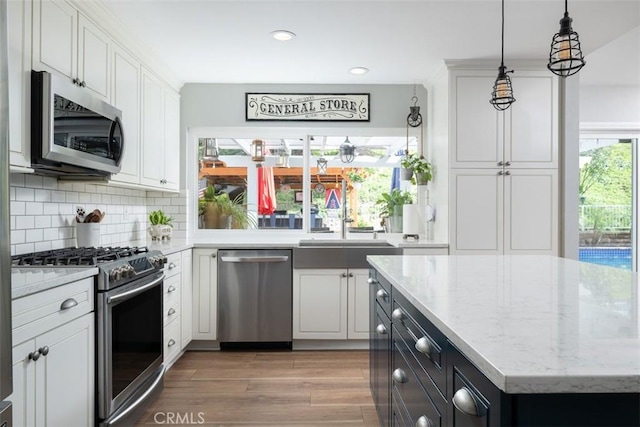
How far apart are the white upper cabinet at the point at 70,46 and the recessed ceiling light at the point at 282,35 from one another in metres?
1.03

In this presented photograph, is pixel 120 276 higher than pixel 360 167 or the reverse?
the reverse

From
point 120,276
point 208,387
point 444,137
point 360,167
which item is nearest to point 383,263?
point 120,276

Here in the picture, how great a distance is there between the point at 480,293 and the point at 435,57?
249 centimetres

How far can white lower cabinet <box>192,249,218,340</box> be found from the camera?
11.5 ft

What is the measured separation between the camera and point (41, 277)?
5.16 ft

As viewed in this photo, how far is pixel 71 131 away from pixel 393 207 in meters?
2.85

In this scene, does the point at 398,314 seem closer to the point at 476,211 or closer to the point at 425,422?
the point at 425,422

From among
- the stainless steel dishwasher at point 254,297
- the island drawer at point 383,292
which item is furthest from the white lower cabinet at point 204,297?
the island drawer at point 383,292

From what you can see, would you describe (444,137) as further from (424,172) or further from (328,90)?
(328,90)

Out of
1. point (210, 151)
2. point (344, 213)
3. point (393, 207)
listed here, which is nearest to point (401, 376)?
point (344, 213)

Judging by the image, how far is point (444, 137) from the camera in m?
3.55

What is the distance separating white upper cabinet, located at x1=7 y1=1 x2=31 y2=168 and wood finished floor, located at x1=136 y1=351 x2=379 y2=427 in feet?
5.03
